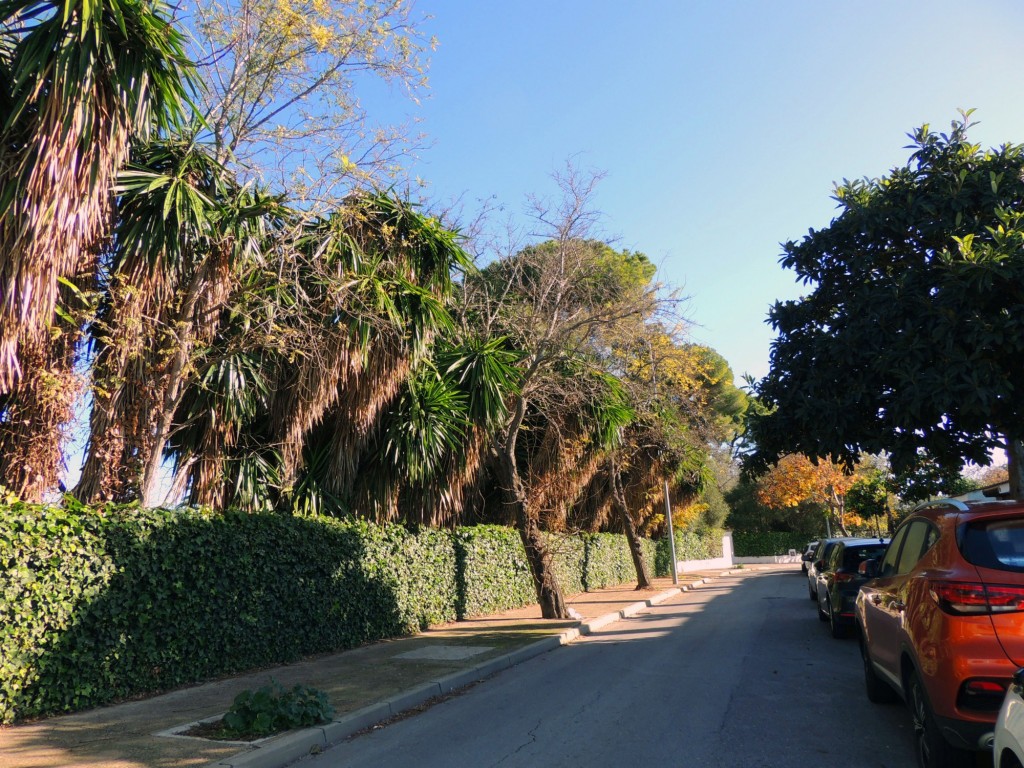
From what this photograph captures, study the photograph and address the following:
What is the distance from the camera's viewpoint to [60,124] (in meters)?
7.93

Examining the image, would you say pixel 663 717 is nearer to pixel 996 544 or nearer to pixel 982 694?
pixel 982 694

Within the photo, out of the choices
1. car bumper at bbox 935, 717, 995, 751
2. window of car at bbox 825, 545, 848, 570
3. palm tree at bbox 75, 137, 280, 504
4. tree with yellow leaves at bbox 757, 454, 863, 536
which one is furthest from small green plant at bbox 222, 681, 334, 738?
tree with yellow leaves at bbox 757, 454, 863, 536

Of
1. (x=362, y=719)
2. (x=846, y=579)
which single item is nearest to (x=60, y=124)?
(x=362, y=719)

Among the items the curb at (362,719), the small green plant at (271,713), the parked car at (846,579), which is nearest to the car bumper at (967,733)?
the curb at (362,719)

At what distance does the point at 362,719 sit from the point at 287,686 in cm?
208

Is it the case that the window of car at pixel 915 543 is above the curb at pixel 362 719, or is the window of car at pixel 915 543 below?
above

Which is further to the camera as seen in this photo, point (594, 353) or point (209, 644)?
point (594, 353)

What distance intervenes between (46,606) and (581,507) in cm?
2099

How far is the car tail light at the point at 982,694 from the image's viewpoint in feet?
14.9

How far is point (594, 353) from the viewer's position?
18812 millimetres

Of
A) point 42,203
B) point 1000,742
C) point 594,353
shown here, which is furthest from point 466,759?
point 594,353

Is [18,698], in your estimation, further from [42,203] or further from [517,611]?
[517,611]

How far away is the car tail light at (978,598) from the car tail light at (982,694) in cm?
40

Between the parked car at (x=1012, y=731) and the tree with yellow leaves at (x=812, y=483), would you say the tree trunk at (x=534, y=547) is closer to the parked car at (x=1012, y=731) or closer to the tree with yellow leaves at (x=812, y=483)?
the parked car at (x=1012, y=731)
